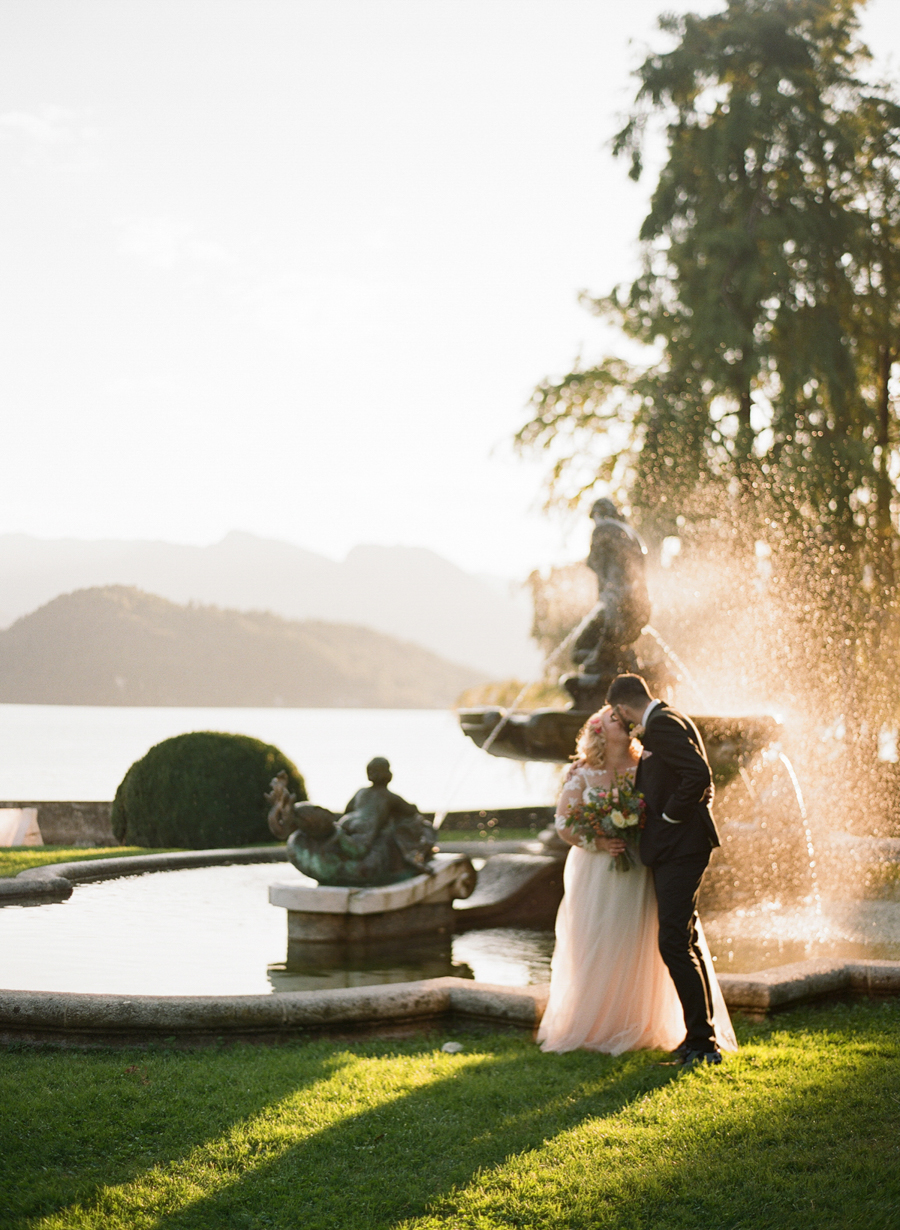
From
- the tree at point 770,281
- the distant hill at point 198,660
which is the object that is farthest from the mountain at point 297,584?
the tree at point 770,281

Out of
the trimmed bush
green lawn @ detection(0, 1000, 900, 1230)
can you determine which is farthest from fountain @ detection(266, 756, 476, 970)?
the trimmed bush

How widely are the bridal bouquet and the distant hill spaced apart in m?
52.2

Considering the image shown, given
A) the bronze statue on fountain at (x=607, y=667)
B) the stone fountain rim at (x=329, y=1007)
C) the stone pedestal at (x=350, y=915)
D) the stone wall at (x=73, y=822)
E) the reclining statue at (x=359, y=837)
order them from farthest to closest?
the stone wall at (x=73, y=822) → the bronze statue on fountain at (x=607, y=667) → the reclining statue at (x=359, y=837) → the stone pedestal at (x=350, y=915) → the stone fountain rim at (x=329, y=1007)

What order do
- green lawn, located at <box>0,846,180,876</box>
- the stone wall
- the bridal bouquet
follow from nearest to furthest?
the bridal bouquet → green lawn, located at <box>0,846,180,876</box> → the stone wall

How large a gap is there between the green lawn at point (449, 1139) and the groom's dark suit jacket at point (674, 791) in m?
0.96

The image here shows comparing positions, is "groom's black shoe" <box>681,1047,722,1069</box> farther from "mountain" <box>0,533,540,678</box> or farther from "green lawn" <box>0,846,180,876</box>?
"mountain" <box>0,533,540,678</box>

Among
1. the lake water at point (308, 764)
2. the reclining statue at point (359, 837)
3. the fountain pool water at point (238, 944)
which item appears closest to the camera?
the fountain pool water at point (238, 944)

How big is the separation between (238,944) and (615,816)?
12.0 feet

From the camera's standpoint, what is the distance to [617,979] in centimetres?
546

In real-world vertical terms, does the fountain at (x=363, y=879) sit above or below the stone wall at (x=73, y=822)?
above

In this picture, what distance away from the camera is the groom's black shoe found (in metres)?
5.05

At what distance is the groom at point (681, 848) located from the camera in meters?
5.11

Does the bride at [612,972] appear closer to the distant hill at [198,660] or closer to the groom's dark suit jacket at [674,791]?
the groom's dark suit jacket at [674,791]

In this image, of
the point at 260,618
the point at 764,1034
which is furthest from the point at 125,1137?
the point at 260,618
